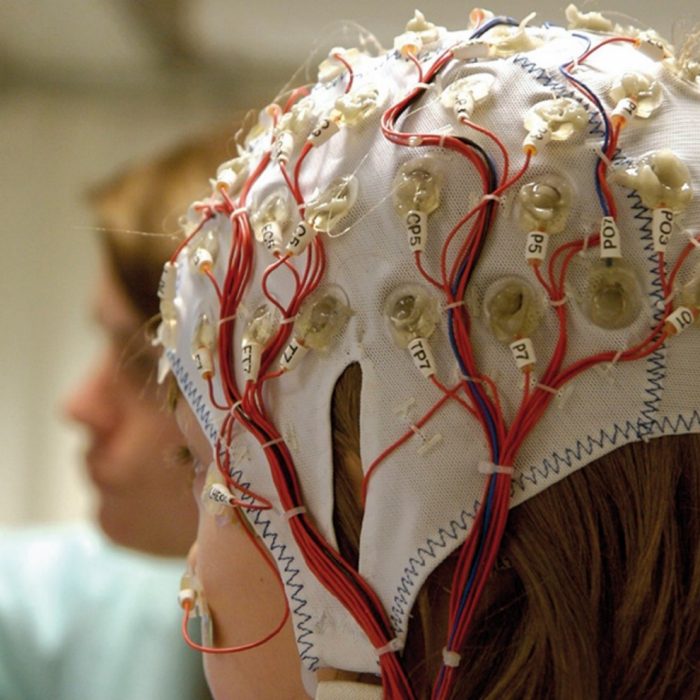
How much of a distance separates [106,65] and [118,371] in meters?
1.10

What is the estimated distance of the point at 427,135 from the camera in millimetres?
664

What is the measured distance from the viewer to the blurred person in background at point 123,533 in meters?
1.50

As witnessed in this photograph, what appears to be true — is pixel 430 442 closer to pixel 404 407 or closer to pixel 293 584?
pixel 404 407

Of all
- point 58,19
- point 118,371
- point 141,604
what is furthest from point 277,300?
point 58,19

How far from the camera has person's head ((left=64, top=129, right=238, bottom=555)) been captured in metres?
1.49

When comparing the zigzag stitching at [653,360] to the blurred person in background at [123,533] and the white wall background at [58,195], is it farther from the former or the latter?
the white wall background at [58,195]

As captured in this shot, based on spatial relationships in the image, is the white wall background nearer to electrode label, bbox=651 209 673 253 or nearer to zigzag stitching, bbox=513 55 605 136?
zigzag stitching, bbox=513 55 605 136

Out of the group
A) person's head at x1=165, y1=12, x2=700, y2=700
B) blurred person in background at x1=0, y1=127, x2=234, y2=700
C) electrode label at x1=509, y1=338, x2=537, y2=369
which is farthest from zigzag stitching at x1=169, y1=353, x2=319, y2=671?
blurred person in background at x1=0, y1=127, x2=234, y2=700

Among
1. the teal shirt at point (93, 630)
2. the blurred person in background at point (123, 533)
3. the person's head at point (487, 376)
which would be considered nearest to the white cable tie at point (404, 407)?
the person's head at point (487, 376)

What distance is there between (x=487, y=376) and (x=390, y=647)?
19 cm

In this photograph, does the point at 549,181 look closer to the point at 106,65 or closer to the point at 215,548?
the point at 215,548

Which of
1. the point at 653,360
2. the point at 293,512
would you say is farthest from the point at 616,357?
the point at 293,512

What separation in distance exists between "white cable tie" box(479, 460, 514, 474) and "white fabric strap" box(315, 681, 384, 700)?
173 millimetres

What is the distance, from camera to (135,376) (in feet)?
5.15
